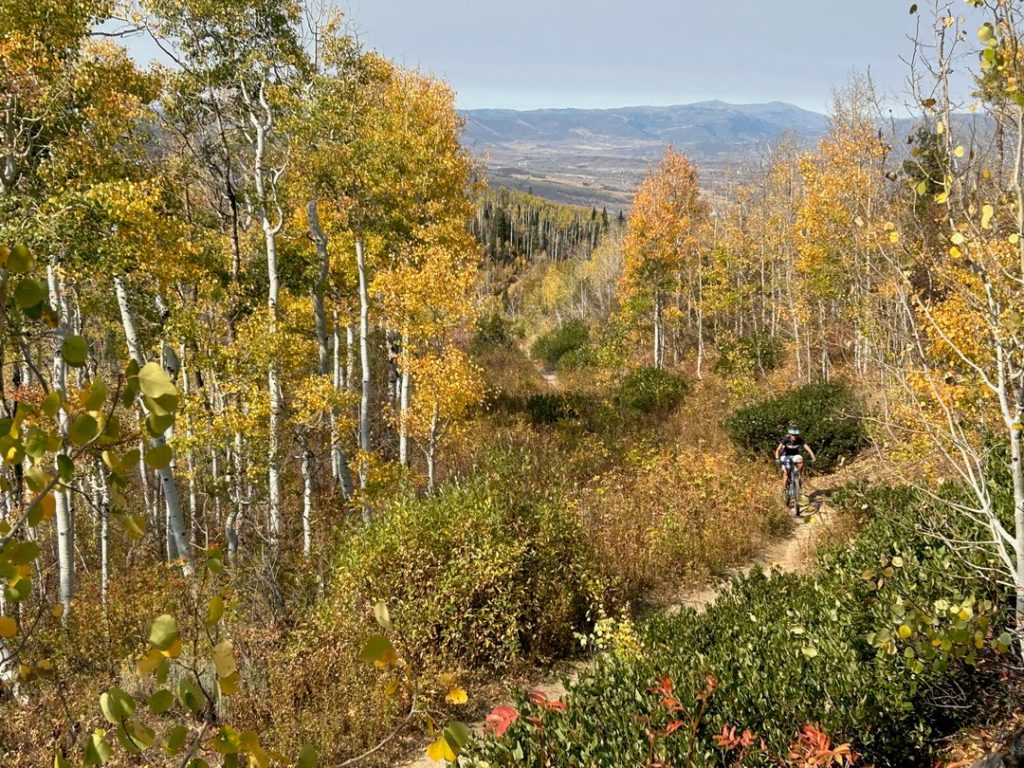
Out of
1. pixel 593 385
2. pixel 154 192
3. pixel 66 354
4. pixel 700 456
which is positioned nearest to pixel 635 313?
pixel 593 385

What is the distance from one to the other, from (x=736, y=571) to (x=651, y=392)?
10.9 meters

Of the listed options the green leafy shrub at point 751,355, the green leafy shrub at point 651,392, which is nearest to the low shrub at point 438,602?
the green leafy shrub at point 651,392

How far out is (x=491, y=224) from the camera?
7638 cm

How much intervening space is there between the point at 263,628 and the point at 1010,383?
7.41m

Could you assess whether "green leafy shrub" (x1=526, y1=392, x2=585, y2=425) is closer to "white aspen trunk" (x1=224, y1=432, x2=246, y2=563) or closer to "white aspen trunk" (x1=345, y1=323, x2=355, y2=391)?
"white aspen trunk" (x1=345, y1=323, x2=355, y2=391)

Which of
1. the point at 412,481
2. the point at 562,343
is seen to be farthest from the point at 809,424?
the point at 562,343

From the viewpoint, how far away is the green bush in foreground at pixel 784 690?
3.97m

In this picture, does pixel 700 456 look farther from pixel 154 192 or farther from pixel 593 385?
pixel 154 192

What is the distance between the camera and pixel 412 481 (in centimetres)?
1127

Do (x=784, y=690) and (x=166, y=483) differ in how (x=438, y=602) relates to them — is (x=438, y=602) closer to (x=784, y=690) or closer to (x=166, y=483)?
(x=784, y=690)

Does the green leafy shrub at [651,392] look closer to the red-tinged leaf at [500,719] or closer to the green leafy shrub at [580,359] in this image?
the green leafy shrub at [580,359]

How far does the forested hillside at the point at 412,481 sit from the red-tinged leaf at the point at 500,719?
0.04 m

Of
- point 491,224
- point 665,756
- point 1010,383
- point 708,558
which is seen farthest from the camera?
point 491,224

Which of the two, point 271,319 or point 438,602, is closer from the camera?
point 438,602
